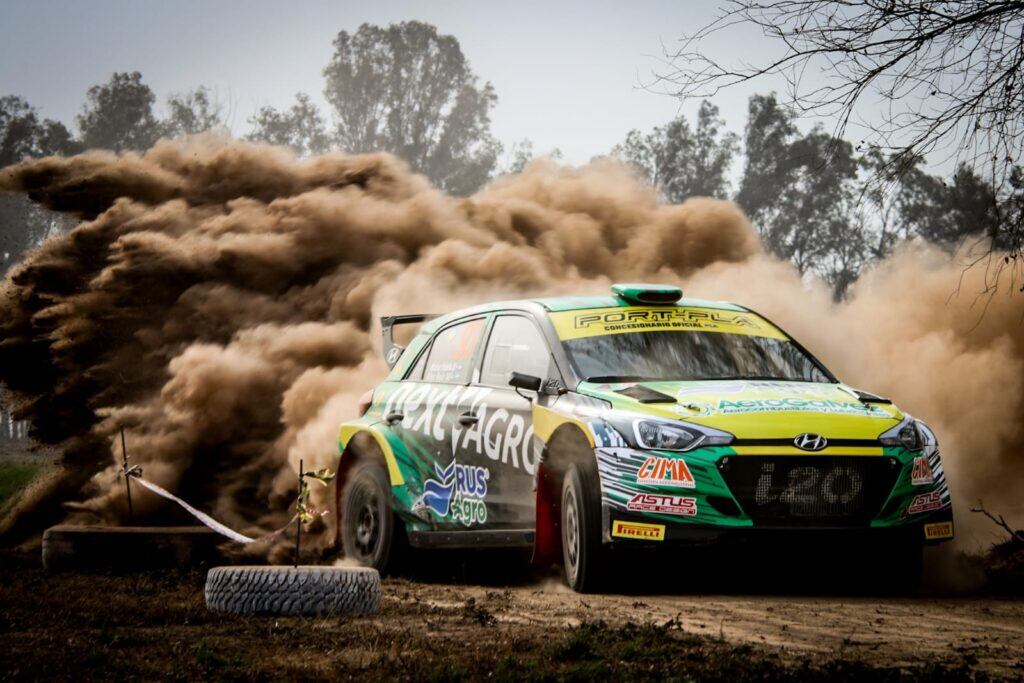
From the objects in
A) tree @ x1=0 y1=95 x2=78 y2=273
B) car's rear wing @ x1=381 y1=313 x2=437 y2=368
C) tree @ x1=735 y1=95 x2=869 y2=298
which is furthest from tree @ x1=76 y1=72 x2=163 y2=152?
car's rear wing @ x1=381 y1=313 x2=437 y2=368

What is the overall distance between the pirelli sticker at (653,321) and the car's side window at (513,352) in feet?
0.60

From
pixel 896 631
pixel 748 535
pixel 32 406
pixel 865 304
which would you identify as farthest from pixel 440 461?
pixel 32 406

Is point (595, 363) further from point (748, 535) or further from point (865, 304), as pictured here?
point (865, 304)

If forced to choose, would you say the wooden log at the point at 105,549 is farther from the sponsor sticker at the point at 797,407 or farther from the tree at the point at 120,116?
the tree at the point at 120,116

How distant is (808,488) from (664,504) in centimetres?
74

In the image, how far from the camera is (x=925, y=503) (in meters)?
7.39

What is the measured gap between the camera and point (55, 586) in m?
8.93

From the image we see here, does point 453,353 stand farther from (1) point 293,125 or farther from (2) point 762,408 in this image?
(1) point 293,125

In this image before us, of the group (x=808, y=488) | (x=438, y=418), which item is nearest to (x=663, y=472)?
(x=808, y=488)

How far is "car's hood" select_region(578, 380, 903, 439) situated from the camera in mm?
7195

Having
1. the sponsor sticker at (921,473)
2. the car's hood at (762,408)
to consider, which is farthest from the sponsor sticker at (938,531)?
the car's hood at (762,408)

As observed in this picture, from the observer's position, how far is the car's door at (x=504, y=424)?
810 cm

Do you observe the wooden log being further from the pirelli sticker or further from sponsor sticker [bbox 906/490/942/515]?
sponsor sticker [bbox 906/490/942/515]

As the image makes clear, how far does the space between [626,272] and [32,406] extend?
695 cm
